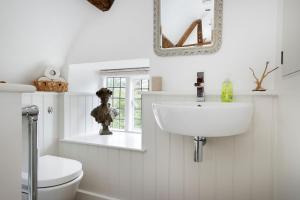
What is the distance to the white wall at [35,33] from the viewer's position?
1603 mm

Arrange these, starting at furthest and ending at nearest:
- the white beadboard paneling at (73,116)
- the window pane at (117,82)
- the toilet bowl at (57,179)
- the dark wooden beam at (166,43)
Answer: the window pane at (117,82) → the white beadboard paneling at (73,116) → the dark wooden beam at (166,43) → the toilet bowl at (57,179)

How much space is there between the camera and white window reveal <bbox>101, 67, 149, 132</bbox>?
2.42 meters

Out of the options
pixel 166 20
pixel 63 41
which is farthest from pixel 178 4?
pixel 63 41

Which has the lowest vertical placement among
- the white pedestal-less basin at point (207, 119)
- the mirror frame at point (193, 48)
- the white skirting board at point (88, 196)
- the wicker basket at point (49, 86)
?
the white skirting board at point (88, 196)

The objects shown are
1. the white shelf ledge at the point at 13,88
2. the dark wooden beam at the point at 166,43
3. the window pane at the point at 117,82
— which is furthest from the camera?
the window pane at the point at 117,82

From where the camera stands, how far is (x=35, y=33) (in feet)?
5.83

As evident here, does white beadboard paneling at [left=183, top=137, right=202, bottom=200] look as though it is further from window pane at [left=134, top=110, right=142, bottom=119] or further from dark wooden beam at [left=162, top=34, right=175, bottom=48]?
window pane at [left=134, top=110, right=142, bottom=119]

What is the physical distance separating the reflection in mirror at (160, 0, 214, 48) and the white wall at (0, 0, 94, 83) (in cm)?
78

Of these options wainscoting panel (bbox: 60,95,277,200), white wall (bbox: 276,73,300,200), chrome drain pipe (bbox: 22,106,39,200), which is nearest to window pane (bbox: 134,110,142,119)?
wainscoting panel (bbox: 60,95,277,200)

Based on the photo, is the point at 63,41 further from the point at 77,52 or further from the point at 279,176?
the point at 279,176

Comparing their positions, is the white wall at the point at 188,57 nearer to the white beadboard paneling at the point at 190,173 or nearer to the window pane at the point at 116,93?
the white beadboard paneling at the point at 190,173

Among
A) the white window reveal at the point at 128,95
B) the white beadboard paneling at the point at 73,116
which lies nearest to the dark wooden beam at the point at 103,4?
the white window reveal at the point at 128,95

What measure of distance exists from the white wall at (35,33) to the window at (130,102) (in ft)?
2.44

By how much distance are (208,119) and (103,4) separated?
1397 mm
